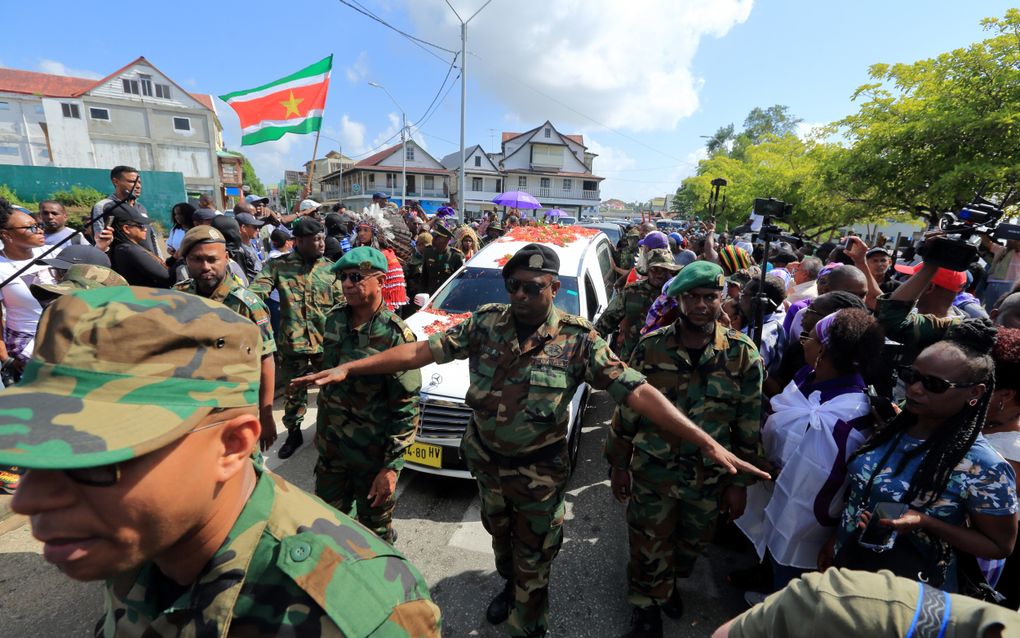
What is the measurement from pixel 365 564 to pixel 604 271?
589 centimetres

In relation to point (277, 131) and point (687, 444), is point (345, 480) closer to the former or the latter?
point (687, 444)

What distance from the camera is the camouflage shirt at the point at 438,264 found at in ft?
24.6

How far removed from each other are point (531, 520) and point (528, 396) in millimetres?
632

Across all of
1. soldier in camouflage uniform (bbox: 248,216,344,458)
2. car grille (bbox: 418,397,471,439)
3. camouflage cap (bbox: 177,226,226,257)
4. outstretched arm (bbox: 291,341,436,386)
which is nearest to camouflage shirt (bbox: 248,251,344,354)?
soldier in camouflage uniform (bbox: 248,216,344,458)

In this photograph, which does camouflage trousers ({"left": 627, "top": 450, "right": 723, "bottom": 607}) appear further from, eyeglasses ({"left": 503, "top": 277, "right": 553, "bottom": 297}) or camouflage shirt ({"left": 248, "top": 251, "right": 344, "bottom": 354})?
camouflage shirt ({"left": 248, "top": 251, "right": 344, "bottom": 354})

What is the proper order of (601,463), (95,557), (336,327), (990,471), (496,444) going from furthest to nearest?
(601,463) < (336,327) < (496,444) < (990,471) < (95,557)

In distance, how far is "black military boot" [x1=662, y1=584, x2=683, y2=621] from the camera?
2564 mm

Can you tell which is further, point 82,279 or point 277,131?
point 277,131

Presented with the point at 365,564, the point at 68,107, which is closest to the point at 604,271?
the point at 365,564

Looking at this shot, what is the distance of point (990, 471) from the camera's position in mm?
1607

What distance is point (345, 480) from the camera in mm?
2697

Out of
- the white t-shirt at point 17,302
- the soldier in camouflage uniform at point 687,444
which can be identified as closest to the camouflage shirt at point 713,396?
the soldier in camouflage uniform at point 687,444

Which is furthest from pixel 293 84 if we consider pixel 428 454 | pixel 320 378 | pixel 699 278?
pixel 699 278

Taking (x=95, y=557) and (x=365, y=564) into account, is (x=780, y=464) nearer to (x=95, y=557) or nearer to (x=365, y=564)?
(x=365, y=564)
